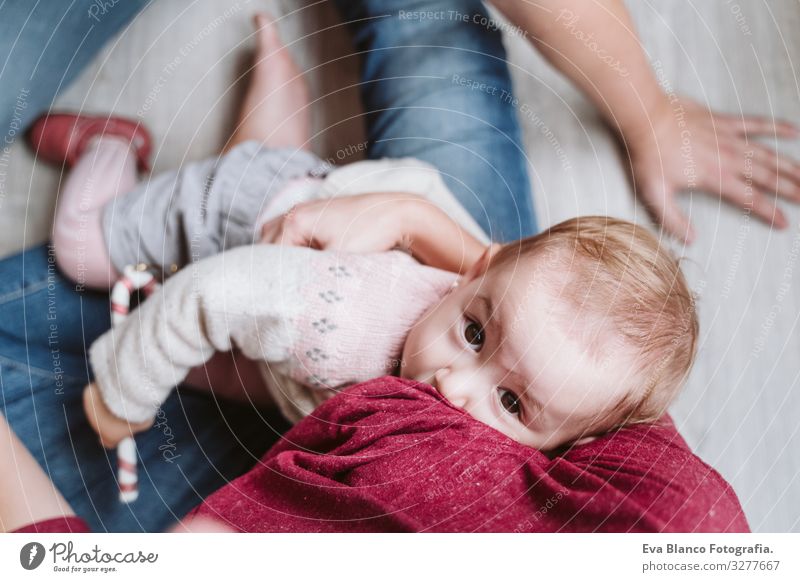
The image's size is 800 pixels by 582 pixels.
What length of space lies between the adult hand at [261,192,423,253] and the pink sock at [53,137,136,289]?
0.09 metres

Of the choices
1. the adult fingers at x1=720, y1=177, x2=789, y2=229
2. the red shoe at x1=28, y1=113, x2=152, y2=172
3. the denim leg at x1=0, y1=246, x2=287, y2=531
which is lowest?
the denim leg at x1=0, y1=246, x2=287, y2=531

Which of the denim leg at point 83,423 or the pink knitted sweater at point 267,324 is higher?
the pink knitted sweater at point 267,324

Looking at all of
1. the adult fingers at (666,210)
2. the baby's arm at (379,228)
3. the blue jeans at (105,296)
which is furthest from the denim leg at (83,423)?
the adult fingers at (666,210)

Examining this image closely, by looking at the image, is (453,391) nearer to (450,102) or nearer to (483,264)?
(483,264)

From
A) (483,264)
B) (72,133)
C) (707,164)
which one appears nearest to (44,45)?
(72,133)

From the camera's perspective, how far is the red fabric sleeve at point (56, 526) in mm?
288

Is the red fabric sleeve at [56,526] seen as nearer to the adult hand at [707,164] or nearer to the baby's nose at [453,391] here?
the baby's nose at [453,391]

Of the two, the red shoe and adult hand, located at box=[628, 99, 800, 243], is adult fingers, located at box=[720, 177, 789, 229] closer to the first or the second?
adult hand, located at box=[628, 99, 800, 243]

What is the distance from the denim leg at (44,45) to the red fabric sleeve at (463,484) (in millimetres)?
236

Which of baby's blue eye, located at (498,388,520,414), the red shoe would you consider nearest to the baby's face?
baby's blue eye, located at (498,388,520,414)

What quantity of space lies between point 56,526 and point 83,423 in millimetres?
60

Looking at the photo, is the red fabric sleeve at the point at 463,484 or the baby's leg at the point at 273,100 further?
the baby's leg at the point at 273,100

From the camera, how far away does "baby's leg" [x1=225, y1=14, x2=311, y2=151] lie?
1.32 feet

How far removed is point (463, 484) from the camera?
282 mm
